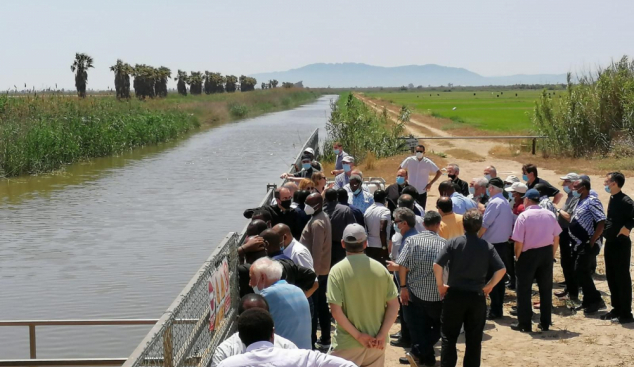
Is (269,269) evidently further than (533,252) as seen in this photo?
No

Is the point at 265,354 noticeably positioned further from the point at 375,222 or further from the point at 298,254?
the point at 375,222

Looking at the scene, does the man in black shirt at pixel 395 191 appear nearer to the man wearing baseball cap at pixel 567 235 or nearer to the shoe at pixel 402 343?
the man wearing baseball cap at pixel 567 235

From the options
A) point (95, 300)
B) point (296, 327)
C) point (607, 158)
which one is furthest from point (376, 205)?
point (607, 158)

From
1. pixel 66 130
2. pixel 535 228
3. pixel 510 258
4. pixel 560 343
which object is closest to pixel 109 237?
pixel 510 258

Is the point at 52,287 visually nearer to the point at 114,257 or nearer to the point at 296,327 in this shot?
the point at 114,257

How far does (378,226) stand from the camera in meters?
9.28

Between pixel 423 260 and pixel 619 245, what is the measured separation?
10.2 feet

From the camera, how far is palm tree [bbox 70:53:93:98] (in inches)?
2990

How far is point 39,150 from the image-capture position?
32719mm

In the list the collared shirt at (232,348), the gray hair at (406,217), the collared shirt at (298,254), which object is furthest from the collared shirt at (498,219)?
the collared shirt at (232,348)

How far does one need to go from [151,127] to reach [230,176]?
59.2 ft

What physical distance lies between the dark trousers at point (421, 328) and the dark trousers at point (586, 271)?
2.64m

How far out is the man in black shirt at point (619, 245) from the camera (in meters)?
9.17

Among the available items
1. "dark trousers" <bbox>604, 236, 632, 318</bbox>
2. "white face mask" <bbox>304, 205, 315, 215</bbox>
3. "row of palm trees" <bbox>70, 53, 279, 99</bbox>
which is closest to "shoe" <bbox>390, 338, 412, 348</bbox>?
"white face mask" <bbox>304, 205, 315, 215</bbox>
